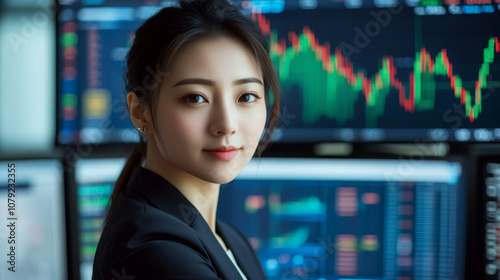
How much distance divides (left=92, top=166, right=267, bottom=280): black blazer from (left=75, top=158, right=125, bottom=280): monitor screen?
31 centimetres

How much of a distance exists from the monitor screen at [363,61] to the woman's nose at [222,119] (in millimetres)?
343

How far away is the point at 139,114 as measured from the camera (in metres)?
0.89

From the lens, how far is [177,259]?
2.29 feet

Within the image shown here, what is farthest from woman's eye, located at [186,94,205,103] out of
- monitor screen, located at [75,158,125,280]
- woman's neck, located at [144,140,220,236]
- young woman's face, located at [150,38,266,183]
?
monitor screen, located at [75,158,125,280]

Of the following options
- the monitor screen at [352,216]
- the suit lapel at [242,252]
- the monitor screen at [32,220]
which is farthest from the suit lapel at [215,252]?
the monitor screen at [32,220]

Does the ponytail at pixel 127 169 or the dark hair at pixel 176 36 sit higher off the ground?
the dark hair at pixel 176 36

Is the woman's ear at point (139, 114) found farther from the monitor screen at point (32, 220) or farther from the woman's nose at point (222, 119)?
the monitor screen at point (32, 220)

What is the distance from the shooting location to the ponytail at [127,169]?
966mm

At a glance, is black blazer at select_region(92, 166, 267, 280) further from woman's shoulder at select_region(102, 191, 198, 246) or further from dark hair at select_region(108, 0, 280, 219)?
dark hair at select_region(108, 0, 280, 219)

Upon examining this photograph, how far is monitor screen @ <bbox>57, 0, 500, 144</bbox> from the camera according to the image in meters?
1.10

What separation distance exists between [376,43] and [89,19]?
0.59 meters

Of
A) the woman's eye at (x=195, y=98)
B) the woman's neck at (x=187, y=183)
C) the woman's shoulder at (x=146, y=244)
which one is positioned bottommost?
the woman's shoulder at (x=146, y=244)

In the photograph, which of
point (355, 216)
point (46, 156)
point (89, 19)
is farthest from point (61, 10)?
point (355, 216)

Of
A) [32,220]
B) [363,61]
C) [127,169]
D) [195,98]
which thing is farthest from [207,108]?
[32,220]
